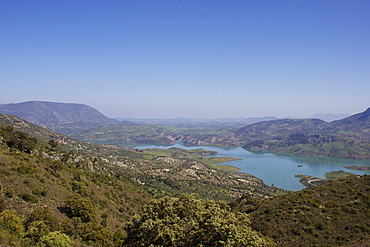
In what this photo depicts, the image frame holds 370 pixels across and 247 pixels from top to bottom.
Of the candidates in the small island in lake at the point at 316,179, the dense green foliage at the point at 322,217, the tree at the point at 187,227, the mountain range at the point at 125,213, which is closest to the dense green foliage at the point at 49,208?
the mountain range at the point at 125,213

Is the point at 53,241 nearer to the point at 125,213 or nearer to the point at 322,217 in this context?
the point at 125,213

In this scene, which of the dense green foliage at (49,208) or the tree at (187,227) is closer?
the tree at (187,227)

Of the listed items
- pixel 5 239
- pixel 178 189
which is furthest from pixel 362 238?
pixel 178 189

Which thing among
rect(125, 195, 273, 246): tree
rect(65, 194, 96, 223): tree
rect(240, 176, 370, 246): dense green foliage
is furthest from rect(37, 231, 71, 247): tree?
rect(240, 176, 370, 246): dense green foliage

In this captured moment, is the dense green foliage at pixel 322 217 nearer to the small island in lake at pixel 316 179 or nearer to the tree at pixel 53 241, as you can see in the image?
the tree at pixel 53 241

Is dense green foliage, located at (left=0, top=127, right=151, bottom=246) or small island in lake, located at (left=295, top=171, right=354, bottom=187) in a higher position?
dense green foliage, located at (left=0, top=127, right=151, bottom=246)

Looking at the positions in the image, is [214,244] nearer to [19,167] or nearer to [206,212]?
[206,212]

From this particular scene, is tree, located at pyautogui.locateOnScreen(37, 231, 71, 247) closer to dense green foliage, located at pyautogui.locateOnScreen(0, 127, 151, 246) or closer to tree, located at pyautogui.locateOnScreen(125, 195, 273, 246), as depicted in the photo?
dense green foliage, located at pyautogui.locateOnScreen(0, 127, 151, 246)

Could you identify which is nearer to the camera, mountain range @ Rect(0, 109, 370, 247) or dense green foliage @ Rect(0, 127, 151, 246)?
dense green foliage @ Rect(0, 127, 151, 246)

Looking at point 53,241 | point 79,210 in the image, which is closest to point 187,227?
point 53,241
